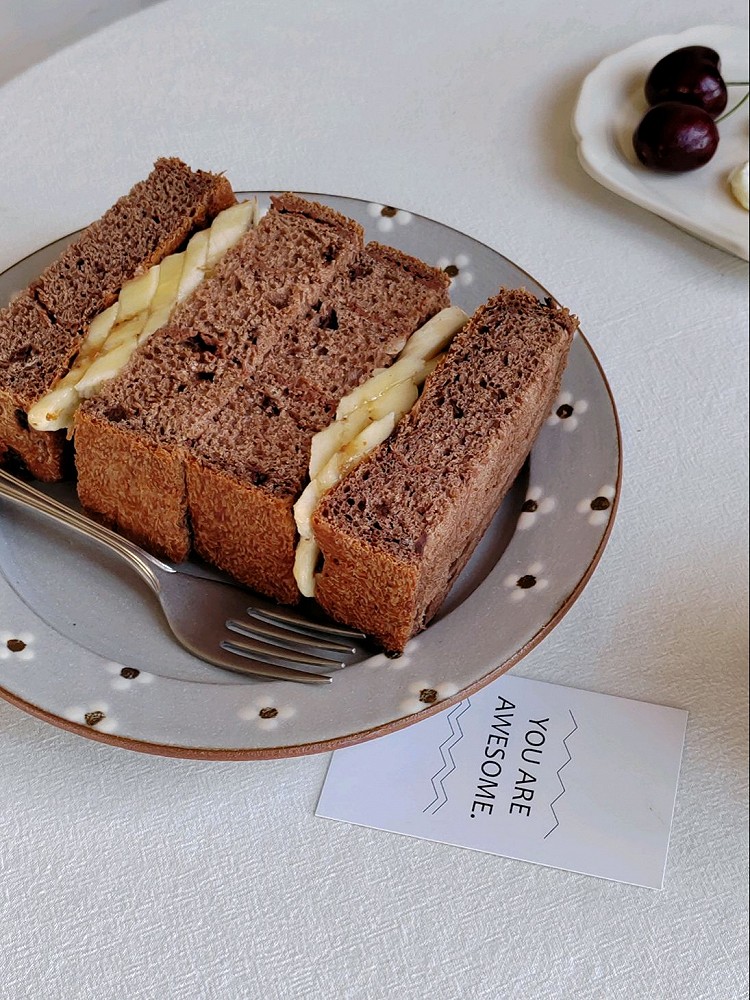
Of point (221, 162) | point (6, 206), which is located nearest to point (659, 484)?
point (221, 162)

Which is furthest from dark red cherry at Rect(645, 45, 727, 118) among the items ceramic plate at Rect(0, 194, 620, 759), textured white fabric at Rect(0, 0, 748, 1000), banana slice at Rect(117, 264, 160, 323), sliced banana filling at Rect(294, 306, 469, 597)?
banana slice at Rect(117, 264, 160, 323)

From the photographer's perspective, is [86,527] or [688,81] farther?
[688,81]

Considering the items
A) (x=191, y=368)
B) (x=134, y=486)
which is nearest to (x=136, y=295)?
(x=191, y=368)

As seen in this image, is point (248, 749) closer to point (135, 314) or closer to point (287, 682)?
point (287, 682)

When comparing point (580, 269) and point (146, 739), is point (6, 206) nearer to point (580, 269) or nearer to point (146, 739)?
point (580, 269)

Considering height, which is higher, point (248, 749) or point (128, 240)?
point (128, 240)

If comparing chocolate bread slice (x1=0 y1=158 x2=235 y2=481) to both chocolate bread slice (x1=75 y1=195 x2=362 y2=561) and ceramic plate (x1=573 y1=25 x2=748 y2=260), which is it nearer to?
chocolate bread slice (x1=75 y1=195 x2=362 y2=561)
